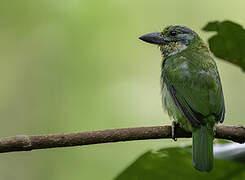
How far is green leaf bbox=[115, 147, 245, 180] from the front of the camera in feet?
9.57

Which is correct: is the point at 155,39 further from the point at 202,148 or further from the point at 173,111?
the point at 202,148

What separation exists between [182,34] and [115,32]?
10.8ft

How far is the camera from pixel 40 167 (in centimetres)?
684

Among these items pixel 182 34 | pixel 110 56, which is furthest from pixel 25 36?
pixel 182 34

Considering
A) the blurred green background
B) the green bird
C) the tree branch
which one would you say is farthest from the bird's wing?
the blurred green background

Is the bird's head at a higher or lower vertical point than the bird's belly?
higher

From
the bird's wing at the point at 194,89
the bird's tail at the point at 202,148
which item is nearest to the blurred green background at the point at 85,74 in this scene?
the bird's wing at the point at 194,89

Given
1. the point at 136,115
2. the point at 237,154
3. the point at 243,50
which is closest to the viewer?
the point at 237,154

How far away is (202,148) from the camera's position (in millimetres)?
3105

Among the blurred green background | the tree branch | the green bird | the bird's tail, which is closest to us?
the tree branch

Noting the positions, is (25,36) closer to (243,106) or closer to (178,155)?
(243,106)

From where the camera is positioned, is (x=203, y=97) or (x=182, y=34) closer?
(x=203, y=97)

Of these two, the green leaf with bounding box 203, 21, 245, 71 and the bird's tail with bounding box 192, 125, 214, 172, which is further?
the green leaf with bounding box 203, 21, 245, 71

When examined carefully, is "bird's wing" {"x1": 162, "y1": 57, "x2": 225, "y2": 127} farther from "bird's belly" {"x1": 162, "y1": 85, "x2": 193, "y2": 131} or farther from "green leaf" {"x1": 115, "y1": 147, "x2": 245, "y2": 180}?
"green leaf" {"x1": 115, "y1": 147, "x2": 245, "y2": 180}
